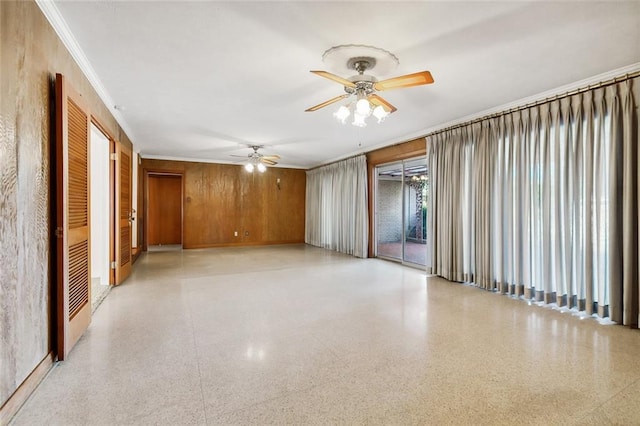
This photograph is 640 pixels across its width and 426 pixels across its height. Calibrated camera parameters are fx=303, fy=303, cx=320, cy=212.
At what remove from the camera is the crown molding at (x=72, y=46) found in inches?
80.1

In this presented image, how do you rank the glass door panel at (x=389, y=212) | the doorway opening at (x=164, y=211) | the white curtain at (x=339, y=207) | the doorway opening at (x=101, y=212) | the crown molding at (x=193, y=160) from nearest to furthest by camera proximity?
the doorway opening at (x=101, y=212)
the white curtain at (x=339, y=207)
the crown molding at (x=193, y=160)
the glass door panel at (x=389, y=212)
the doorway opening at (x=164, y=211)

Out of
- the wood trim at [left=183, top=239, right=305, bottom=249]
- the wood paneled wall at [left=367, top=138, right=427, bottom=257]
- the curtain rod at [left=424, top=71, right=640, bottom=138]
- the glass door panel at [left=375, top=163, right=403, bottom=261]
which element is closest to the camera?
the curtain rod at [left=424, top=71, right=640, bottom=138]

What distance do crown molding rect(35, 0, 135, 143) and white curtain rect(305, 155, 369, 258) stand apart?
4873 mm

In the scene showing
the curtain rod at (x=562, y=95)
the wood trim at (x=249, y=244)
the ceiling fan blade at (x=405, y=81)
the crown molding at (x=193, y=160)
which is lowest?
the wood trim at (x=249, y=244)

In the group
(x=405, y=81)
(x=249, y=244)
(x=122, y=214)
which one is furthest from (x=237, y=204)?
(x=405, y=81)

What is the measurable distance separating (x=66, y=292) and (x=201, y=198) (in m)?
6.37

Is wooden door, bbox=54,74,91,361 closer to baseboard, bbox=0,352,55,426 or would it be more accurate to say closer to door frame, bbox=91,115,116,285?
baseboard, bbox=0,352,55,426

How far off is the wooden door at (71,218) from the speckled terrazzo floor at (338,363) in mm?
233

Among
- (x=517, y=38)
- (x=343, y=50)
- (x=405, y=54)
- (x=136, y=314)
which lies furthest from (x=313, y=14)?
(x=136, y=314)

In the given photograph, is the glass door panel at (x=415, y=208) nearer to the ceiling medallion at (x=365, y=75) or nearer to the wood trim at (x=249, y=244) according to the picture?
the ceiling medallion at (x=365, y=75)

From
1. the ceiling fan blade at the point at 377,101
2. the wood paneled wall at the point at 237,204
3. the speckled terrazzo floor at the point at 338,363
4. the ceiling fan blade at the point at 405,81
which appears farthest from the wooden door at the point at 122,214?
the ceiling fan blade at the point at 405,81

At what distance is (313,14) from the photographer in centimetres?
210

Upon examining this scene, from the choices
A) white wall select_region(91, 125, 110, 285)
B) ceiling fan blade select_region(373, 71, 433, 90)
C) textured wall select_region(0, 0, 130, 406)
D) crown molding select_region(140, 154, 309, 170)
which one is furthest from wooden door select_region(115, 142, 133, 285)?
ceiling fan blade select_region(373, 71, 433, 90)

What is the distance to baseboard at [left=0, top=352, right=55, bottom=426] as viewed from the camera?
1599mm
